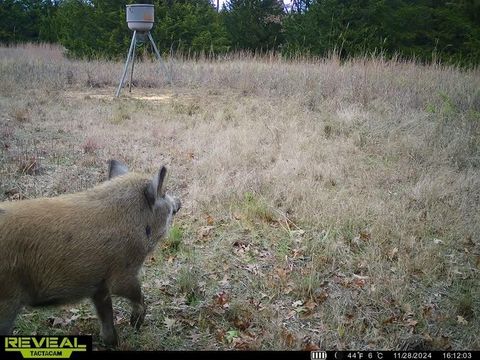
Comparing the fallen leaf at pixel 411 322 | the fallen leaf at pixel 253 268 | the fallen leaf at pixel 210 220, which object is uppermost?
the fallen leaf at pixel 210 220

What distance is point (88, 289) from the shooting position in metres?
2.88

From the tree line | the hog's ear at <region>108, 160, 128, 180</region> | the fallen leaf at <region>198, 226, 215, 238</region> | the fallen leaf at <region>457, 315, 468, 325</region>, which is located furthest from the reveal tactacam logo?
the tree line

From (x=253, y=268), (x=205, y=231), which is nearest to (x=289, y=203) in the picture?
(x=205, y=231)

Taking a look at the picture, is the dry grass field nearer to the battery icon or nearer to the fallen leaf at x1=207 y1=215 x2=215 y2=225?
the fallen leaf at x1=207 y1=215 x2=215 y2=225

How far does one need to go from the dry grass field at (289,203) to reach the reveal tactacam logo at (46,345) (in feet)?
1.30

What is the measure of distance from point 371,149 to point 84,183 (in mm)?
4336

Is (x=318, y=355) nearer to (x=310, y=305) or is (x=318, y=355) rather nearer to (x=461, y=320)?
(x=310, y=305)

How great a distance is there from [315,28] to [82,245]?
2012 cm

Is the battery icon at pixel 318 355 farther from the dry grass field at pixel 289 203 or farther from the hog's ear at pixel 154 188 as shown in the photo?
the hog's ear at pixel 154 188

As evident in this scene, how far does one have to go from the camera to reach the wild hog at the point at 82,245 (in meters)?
2.63

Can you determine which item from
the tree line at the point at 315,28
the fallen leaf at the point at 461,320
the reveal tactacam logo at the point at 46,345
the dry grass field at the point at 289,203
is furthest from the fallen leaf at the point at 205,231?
the tree line at the point at 315,28

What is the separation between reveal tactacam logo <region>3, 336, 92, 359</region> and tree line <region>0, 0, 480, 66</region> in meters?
17.1

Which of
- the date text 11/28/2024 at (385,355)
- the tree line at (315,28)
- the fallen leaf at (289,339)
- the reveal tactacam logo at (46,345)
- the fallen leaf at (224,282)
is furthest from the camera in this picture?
the tree line at (315,28)

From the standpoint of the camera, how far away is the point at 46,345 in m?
2.88
